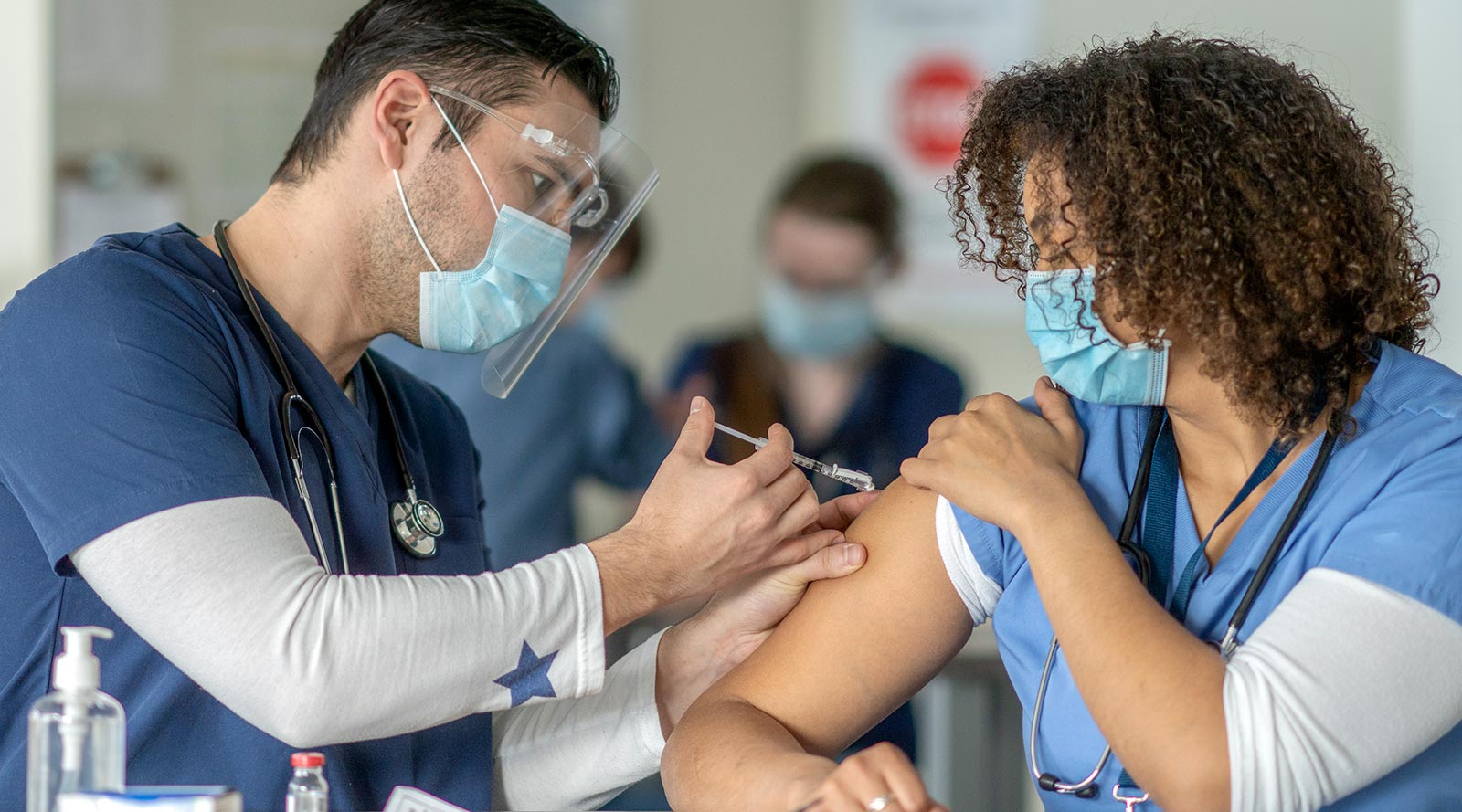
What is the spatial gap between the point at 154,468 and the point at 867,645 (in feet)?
2.24

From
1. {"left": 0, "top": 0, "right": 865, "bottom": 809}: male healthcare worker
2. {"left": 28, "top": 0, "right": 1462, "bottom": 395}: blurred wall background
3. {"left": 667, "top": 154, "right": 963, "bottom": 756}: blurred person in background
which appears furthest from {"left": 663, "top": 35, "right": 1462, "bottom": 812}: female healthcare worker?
{"left": 28, "top": 0, "right": 1462, "bottom": 395}: blurred wall background

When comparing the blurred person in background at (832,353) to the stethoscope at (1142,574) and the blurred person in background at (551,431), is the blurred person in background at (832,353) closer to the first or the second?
the blurred person in background at (551,431)

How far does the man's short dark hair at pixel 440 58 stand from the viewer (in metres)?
1.50

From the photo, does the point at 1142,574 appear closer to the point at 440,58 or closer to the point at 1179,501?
the point at 1179,501

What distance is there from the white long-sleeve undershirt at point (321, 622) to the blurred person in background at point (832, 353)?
1.59 meters

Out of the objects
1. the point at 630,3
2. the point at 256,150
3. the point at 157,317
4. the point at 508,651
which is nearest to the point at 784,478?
the point at 508,651

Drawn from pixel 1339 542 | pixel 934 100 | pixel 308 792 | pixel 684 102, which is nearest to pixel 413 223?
pixel 308 792

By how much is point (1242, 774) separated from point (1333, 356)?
0.42m

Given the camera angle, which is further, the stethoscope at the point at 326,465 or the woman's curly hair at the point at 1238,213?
the stethoscope at the point at 326,465

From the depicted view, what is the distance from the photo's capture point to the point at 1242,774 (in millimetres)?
1034

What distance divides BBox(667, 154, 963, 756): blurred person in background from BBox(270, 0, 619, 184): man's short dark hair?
1.45m

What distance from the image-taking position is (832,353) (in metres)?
3.25

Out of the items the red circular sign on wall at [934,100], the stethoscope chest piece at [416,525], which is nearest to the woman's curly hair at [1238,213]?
the stethoscope chest piece at [416,525]

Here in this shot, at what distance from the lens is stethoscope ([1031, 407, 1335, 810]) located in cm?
117
